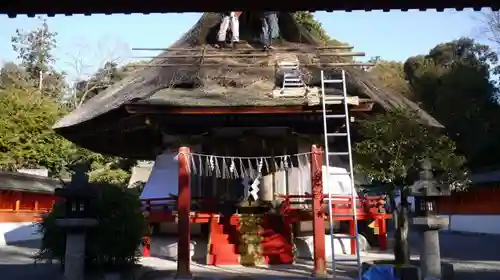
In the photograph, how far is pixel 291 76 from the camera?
47.6ft

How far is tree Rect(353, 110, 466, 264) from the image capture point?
31.1ft

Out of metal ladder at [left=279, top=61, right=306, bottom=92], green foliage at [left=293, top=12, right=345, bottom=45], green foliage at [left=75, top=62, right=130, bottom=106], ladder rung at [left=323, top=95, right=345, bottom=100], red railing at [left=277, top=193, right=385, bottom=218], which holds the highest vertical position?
green foliage at [left=75, top=62, right=130, bottom=106]

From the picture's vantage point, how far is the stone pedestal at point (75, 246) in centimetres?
881

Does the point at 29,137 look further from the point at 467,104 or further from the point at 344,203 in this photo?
Answer: the point at 467,104

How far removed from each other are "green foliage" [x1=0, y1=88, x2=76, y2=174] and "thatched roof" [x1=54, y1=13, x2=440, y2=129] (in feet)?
38.4

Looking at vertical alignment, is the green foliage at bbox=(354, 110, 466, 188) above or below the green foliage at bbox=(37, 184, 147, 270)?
above

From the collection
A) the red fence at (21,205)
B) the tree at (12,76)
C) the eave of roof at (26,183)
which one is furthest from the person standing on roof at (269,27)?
the tree at (12,76)

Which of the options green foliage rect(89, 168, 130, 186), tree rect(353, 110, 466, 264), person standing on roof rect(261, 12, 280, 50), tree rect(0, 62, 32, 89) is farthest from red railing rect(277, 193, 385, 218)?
tree rect(0, 62, 32, 89)

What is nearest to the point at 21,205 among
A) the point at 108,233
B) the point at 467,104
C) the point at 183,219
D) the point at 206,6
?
the point at 183,219

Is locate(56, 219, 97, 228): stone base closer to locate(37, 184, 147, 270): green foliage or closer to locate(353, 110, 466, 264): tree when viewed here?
locate(37, 184, 147, 270): green foliage

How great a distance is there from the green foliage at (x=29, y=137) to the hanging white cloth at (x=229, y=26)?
14347 millimetres

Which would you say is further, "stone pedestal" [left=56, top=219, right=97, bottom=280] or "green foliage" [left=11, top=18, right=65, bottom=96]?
"green foliage" [left=11, top=18, right=65, bottom=96]

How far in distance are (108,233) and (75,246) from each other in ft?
2.84

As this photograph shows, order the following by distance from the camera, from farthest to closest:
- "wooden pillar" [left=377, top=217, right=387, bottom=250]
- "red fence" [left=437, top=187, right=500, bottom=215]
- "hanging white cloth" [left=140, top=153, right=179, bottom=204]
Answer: "red fence" [left=437, top=187, right=500, bottom=215] → "wooden pillar" [left=377, top=217, right=387, bottom=250] → "hanging white cloth" [left=140, top=153, right=179, bottom=204]
